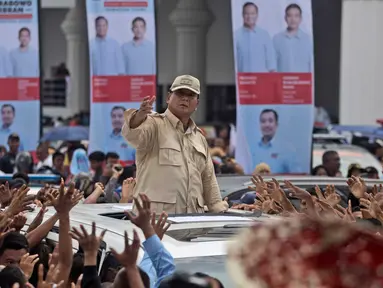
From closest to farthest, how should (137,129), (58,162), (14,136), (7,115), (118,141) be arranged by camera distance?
(137,129), (58,162), (118,141), (14,136), (7,115)

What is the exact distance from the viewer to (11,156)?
55.2ft

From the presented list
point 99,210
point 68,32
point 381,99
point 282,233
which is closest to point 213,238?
point 99,210

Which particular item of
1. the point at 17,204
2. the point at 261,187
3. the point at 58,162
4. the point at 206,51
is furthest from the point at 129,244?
the point at 206,51

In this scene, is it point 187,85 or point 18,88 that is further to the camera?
point 18,88

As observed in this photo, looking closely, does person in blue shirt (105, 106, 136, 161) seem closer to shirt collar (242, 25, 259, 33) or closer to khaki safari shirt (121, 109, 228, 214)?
shirt collar (242, 25, 259, 33)

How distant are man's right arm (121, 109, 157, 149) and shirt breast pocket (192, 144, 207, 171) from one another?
30 centimetres

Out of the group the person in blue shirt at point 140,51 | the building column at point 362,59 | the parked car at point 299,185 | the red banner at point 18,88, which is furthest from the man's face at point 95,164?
the building column at point 362,59

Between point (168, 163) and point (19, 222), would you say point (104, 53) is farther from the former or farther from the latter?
point (19, 222)

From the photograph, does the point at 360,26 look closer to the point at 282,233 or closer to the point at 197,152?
the point at 197,152

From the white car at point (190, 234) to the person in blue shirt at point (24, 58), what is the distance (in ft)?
36.3

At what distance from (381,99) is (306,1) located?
42.9ft

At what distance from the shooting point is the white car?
16.9ft

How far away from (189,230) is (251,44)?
9440mm

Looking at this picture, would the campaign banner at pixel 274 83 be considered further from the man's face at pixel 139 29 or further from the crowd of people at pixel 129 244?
the crowd of people at pixel 129 244
